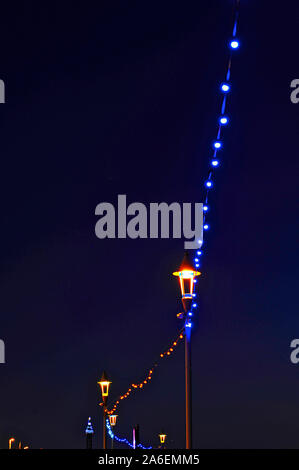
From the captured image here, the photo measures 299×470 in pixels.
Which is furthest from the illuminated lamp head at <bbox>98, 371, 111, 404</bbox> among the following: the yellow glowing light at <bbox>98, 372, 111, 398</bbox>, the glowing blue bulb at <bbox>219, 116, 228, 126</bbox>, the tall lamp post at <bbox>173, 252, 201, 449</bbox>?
the glowing blue bulb at <bbox>219, 116, 228, 126</bbox>

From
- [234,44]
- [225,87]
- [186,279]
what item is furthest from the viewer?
[186,279]

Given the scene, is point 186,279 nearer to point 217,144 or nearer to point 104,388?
point 217,144

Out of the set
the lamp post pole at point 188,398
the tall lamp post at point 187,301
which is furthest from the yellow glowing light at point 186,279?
the lamp post pole at point 188,398

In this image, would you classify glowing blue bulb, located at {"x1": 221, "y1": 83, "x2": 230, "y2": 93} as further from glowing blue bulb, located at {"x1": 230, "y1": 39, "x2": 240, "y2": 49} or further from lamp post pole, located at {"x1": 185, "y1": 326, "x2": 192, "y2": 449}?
lamp post pole, located at {"x1": 185, "y1": 326, "x2": 192, "y2": 449}

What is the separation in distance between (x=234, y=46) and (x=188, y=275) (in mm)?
4477

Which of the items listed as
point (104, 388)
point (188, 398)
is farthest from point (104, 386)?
point (188, 398)

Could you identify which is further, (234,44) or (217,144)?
(217,144)

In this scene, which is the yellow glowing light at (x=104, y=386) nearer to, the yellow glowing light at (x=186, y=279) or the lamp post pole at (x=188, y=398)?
the lamp post pole at (x=188, y=398)

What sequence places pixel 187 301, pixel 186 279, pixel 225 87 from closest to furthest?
pixel 225 87 < pixel 187 301 < pixel 186 279

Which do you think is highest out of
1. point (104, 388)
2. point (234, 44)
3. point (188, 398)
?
point (234, 44)

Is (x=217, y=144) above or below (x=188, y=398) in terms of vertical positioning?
above

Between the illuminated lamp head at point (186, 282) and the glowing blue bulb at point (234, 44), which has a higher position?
the glowing blue bulb at point (234, 44)

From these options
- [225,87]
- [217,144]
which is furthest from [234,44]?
[217,144]
